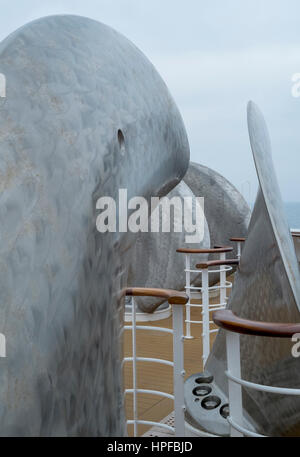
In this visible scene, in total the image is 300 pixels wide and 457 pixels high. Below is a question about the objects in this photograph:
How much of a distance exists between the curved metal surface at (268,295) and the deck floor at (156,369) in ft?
3.44

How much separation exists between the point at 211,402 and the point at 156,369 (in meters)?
1.68

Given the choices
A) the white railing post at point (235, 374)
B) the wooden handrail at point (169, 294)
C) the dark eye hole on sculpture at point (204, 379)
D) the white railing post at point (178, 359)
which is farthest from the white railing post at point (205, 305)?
the white railing post at point (235, 374)

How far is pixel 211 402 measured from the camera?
6.87 feet

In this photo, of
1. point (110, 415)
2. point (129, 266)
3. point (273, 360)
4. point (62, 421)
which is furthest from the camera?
point (273, 360)

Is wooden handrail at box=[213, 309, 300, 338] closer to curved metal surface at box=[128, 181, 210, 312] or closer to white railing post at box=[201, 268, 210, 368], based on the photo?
white railing post at box=[201, 268, 210, 368]

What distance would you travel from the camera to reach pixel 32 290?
60 centimetres

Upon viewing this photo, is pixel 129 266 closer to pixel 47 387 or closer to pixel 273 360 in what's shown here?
pixel 47 387

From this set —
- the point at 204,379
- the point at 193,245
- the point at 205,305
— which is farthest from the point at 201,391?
the point at 193,245

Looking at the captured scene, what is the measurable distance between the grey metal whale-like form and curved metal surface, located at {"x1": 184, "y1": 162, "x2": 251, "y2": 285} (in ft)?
21.7

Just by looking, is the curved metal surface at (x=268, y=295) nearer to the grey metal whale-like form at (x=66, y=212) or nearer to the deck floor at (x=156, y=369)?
the grey metal whale-like form at (x=66, y=212)

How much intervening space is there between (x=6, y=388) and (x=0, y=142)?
312 millimetres

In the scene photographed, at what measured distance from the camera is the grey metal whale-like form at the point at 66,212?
0.59 metres

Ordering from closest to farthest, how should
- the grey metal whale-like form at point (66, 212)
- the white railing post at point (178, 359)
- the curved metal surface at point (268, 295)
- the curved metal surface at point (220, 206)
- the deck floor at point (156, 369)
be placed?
the grey metal whale-like form at point (66, 212) → the curved metal surface at point (268, 295) → the white railing post at point (178, 359) → the deck floor at point (156, 369) → the curved metal surface at point (220, 206)
